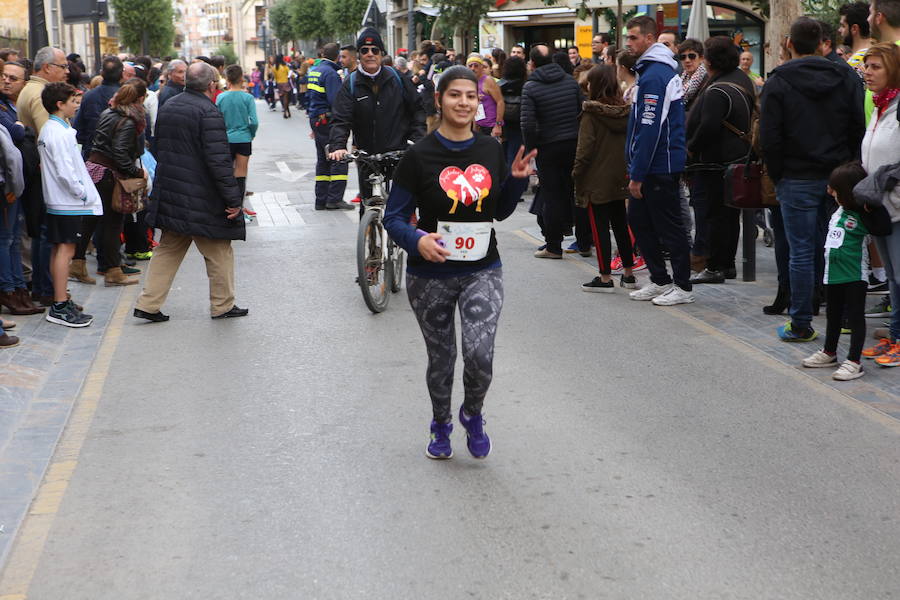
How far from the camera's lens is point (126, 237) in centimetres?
1219

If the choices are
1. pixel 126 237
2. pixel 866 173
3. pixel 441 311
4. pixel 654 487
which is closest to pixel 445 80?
pixel 441 311

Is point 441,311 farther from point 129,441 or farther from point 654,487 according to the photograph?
point 129,441

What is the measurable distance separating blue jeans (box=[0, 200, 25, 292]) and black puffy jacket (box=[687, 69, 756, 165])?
5.34 metres

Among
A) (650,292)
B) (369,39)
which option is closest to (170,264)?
(369,39)

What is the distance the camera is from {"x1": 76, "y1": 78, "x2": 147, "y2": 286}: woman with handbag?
1033 centimetres

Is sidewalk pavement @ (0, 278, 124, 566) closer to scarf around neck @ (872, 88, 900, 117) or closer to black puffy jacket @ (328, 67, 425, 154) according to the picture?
black puffy jacket @ (328, 67, 425, 154)

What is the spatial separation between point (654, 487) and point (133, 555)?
216 centimetres

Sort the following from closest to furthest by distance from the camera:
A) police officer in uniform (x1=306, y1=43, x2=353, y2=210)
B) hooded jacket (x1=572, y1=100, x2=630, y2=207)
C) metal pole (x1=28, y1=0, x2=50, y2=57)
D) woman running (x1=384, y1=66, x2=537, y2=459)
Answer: woman running (x1=384, y1=66, x2=537, y2=459)
hooded jacket (x1=572, y1=100, x2=630, y2=207)
metal pole (x1=28, y1=0, x2=50, y2=57)
police officer in uniform (x1=306, y1=43, x2=353, y2=210)

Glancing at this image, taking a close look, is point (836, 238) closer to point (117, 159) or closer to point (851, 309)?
point (851, 309)

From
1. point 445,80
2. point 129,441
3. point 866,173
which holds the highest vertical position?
point 445,80

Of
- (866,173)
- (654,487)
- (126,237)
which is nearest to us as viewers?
(654,487)

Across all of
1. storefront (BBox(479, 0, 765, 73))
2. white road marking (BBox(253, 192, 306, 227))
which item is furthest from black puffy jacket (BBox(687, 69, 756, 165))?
storefront (BBox(479, 0, 765, 73))

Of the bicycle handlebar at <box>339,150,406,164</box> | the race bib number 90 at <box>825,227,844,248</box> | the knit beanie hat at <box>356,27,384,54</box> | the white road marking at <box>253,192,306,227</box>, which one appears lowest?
the white road marking at <box>253,192,306,227</box>

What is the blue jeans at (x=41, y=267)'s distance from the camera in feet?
31.3
